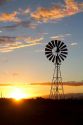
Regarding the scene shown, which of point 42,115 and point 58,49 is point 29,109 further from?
point 58,49

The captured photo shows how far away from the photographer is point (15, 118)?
84.6ft

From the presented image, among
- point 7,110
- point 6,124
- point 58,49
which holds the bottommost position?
point 6,124

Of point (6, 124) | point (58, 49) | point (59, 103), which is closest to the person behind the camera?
point (6, 124)

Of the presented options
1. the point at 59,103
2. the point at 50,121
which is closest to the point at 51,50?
the point at 59,103

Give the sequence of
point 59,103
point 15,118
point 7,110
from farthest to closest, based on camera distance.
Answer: point 59,103
point 7,110
point 15,118

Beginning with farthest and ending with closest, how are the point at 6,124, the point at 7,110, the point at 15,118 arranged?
the point at 7,110, the point at 15,118, the point at 6,124

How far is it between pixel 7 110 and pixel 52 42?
1682 centimetres

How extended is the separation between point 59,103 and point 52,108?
11.7 ft

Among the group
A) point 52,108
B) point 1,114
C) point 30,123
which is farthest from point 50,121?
point 52,108

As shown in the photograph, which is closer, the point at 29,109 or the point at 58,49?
the point at 29,109

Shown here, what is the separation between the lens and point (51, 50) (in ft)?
148

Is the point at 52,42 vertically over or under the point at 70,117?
over

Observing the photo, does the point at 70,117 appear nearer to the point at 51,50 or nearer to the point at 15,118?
the point at 15,118

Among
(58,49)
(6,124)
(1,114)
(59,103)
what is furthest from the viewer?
(58,49)
